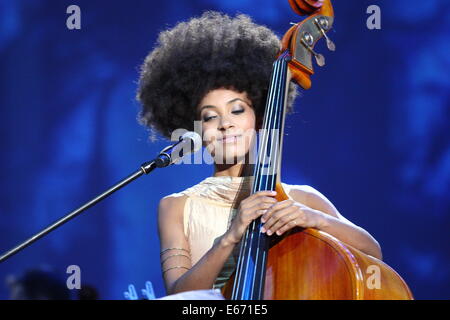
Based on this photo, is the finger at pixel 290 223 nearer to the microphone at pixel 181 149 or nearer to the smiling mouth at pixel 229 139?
the microphone at pixel 181 149

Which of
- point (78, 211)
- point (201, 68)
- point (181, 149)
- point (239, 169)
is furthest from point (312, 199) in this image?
point (78, 211)

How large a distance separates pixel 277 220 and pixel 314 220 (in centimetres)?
11

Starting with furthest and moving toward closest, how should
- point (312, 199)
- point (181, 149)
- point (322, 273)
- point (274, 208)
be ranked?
point (312, 199), point (181, 149), point (274, 208), point (322, 273)

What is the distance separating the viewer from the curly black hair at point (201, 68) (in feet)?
6.57

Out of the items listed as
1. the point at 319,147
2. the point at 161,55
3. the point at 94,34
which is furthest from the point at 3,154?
the point at 319,147

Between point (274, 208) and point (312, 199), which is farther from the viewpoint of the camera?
point (312, 199)

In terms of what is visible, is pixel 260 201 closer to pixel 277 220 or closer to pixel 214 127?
pixel 277 220

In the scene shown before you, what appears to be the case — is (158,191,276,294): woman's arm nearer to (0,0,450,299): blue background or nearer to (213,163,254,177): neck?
→ (213,163,254,177): neck

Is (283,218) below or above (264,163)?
below

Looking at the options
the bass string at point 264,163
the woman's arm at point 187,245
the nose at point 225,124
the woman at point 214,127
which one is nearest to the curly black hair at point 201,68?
the woman at point 214,127

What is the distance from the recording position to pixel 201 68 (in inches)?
80.7

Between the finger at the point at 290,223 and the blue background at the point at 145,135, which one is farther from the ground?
the blue background at the point at 145,135

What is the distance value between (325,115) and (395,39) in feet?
1.41

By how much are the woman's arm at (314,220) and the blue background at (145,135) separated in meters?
0.70
